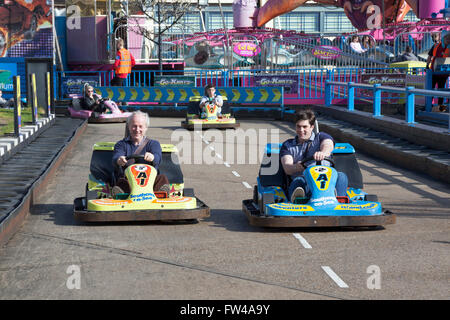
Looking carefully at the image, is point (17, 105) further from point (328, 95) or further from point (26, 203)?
point (328, 95)

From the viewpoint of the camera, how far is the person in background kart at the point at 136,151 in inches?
348

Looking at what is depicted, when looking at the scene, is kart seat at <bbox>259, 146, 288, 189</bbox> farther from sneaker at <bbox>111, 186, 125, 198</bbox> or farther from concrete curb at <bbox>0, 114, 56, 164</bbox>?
concrete curb at <bbox>0, 114, 56, 164</bbox>

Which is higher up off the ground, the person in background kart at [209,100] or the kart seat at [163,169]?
the person in background kart at [209,100]

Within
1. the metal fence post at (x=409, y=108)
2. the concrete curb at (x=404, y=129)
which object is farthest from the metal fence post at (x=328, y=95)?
the metal fence post at (x=409, y=108)

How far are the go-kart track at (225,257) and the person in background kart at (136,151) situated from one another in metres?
0.44

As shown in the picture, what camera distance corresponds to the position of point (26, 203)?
9.03 metres

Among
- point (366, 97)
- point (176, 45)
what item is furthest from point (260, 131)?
point (176, 45)

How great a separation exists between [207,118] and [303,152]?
11.0m

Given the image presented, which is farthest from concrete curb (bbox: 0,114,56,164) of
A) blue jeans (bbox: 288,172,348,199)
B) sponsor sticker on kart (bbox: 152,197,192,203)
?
blue jeans (bbox: 288,172,348,199)

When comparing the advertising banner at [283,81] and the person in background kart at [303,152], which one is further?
the advertising banner at [283,81]

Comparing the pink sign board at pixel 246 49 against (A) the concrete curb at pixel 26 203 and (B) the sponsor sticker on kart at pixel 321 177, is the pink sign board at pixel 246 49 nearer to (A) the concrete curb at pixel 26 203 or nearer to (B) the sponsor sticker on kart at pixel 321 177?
(A) the concrete curb at pixel 26 203

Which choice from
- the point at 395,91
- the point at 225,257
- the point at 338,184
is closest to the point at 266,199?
the point at 338,184
